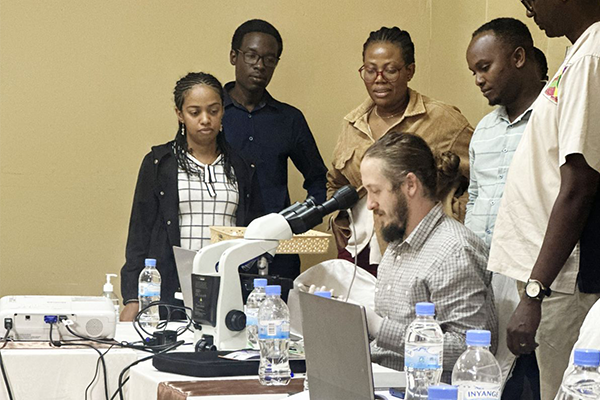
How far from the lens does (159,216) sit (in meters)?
3.43

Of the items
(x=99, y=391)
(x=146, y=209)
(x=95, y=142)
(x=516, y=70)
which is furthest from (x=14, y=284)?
(x=516, y=70)

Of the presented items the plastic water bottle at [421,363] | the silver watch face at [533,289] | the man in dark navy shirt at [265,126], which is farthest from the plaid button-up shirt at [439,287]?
the man in dark navy shirt at [265,126]

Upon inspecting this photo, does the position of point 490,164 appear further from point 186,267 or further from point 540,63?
point 186,267

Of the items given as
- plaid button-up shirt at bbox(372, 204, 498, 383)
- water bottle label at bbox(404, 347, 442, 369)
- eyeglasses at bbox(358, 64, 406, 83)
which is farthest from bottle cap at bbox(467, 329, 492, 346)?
eyeglasses at bbox(358, 64, 406, 83)

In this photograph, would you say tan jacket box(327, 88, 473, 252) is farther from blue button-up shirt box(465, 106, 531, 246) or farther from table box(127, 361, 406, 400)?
table box(127, 361, 406, 400)

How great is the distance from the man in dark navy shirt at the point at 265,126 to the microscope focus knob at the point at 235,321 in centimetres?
141

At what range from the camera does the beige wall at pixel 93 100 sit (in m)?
4.32

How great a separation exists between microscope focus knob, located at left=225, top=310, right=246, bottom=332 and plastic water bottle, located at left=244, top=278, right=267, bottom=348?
0.6 inches

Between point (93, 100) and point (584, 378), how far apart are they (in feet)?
11.7

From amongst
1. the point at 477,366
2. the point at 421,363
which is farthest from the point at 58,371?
the point at 477,366

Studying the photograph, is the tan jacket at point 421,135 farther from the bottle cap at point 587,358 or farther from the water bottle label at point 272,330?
the bottle cap at point 587,358

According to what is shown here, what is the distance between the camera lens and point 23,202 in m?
4.35

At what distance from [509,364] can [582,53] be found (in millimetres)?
812

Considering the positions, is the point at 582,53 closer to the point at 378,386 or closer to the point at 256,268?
the point at 378,386
